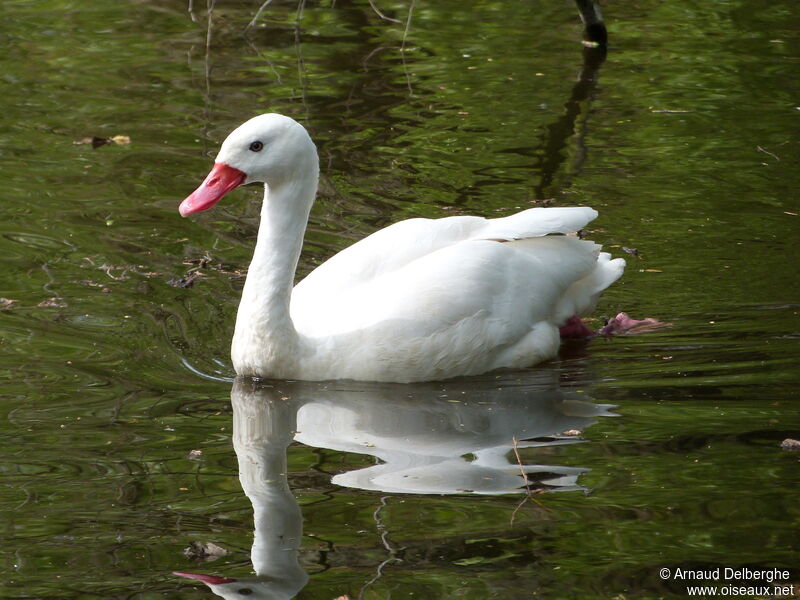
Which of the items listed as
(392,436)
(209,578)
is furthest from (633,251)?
(209,578)

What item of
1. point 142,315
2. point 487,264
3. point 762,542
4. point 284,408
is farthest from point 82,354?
point 762,542

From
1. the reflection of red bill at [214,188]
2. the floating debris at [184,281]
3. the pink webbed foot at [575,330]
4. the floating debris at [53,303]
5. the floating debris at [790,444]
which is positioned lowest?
the floating debris at [184,281]

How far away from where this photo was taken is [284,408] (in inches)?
276

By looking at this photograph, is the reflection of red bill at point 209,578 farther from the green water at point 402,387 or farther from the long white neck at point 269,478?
the long white neck at point 269,478

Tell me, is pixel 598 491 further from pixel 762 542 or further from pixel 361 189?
pixel 361 189

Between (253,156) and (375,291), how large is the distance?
39.7 inches

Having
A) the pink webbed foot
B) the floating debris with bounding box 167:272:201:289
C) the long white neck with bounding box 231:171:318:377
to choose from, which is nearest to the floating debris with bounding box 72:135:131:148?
the floating debris with bounding box 167:272:201:289

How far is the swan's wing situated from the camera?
7.42m

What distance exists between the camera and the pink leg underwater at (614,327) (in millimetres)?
7875

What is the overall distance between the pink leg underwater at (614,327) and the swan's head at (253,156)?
6.65 ft

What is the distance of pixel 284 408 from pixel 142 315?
146 centimetres

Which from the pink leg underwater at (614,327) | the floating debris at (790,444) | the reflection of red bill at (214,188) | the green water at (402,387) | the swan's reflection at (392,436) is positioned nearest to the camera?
the green water at (402,387)

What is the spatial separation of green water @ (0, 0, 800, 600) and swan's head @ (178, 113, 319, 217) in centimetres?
108

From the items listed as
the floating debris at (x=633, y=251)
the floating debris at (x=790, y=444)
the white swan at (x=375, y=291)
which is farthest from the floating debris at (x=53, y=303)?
the floating debris at (x=790, y=444)
